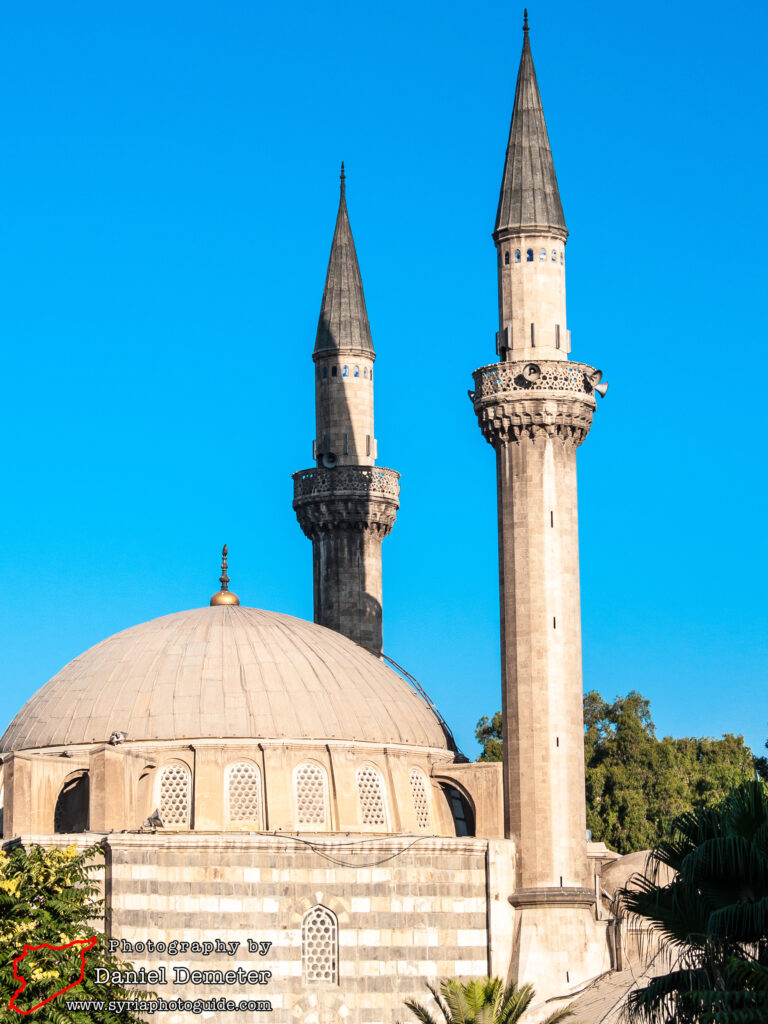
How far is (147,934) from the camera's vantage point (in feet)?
107

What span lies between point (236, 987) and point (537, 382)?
1314 cm

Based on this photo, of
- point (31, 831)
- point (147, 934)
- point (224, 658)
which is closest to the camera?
point (147, 934)

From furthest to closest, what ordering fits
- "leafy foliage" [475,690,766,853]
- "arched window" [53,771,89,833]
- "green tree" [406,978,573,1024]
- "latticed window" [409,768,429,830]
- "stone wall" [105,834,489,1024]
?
"leafy foliage" [475,690,766,853]
"latticed window" [409,768,429,830]
"arched window" [53,771,89,833]
"stone wall" [105,834,489,1024]
"green tree" [406,978,573,1024]

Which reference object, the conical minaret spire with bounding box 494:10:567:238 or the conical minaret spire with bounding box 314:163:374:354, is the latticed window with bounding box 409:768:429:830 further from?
the conical minaret spire with bounding box 314:163:374:354

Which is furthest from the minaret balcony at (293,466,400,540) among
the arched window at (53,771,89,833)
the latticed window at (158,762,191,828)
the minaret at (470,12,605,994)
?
the arched window at (53,771,89,833)

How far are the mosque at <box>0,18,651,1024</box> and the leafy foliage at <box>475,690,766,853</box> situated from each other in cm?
1882

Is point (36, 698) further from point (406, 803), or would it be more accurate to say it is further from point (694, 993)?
point (694, 993)

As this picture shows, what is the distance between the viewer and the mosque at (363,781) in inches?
1302

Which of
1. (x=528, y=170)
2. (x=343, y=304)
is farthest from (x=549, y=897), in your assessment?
(x=343, y=304)

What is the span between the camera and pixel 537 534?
3619 cm

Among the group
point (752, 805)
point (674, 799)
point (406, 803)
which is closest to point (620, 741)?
point (674, 799)

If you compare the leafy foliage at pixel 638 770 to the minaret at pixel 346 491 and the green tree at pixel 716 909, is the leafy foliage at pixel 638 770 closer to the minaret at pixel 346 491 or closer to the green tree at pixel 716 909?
the minaret at pixel 346 491

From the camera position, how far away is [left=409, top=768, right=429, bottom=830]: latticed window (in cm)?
3744

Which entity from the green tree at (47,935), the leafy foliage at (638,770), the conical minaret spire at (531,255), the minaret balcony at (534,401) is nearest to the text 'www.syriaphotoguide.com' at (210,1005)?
the green tree at (47,935)
